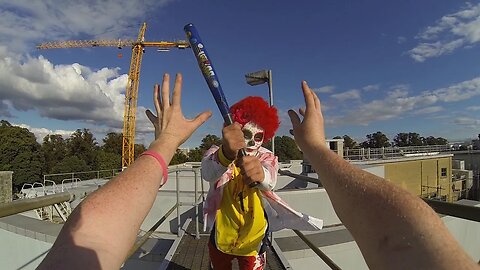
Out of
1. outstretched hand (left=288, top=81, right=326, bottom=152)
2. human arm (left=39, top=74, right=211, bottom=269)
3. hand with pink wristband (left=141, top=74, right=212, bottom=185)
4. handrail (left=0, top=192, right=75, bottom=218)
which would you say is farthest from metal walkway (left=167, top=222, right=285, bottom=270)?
human arm (left=39, top=74, right=211, bottom=269)

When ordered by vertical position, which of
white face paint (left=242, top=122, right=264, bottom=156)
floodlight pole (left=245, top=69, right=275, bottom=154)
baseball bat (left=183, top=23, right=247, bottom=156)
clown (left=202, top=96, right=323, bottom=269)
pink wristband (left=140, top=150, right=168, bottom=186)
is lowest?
clown (left=202, top=96, right=323, bottom=269)

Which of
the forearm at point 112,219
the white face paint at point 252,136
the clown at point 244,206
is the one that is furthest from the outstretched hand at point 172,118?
the white face paint at point 252,136

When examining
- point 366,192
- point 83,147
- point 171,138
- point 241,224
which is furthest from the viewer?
point 83,147

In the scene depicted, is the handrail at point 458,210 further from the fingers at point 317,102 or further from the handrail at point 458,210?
the fingers at point 317,102

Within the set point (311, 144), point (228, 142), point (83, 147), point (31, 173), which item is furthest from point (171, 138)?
point (83, 147)

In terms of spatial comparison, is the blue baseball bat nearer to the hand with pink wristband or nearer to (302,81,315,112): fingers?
the hand with pink wristband

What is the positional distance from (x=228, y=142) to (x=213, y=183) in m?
0.57

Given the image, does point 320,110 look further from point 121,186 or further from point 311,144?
point 121,186

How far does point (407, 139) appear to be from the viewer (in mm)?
85312

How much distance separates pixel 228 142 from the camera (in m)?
2.08

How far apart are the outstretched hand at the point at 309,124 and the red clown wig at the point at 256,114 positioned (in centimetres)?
133

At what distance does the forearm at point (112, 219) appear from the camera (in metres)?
0.73

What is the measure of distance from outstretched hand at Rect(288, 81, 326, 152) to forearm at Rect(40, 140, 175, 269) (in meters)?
0.56

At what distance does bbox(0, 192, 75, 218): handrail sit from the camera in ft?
4.53
